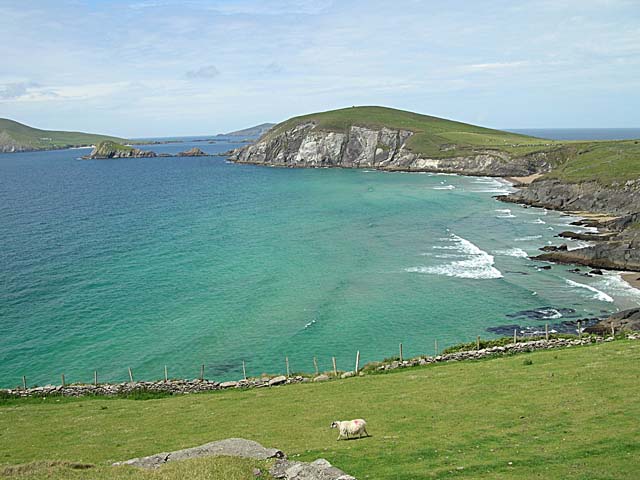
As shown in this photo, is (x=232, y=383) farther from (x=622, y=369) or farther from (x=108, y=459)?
(x=622, y=369)

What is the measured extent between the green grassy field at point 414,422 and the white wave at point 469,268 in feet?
107

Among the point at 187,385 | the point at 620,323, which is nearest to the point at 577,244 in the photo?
the point at 620,323

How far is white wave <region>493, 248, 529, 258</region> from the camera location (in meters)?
79.1

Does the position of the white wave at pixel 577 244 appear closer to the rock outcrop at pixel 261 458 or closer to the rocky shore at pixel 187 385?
the rocky shore at pixel 187 385

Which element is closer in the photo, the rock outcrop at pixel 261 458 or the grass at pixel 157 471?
the rock outcrop at pixel 261 458

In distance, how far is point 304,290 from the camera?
66.6m

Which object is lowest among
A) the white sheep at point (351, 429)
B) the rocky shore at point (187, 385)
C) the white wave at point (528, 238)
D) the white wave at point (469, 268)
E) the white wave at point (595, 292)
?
the rocky shore at point (187, 385)

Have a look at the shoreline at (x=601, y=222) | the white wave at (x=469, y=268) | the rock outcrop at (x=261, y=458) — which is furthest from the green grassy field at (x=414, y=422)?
the shoreline at (x=601, y=222)

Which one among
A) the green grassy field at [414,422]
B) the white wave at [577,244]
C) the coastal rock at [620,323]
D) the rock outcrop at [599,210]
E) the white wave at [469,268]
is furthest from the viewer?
the white wave at [577,244]

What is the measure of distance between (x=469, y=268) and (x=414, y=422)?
50664 millimetres

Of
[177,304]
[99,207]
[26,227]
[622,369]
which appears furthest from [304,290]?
[99,207]

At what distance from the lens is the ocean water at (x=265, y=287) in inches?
1959

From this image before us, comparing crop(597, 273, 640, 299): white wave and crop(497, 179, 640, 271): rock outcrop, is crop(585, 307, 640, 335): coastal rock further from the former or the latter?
crop(497, 179, 640, 271): rock outcrop

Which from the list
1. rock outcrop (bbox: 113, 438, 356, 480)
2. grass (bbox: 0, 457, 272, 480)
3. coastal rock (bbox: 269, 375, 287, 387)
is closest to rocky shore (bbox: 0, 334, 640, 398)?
coastal rock (bbox: 269, 375, 287, 387)
